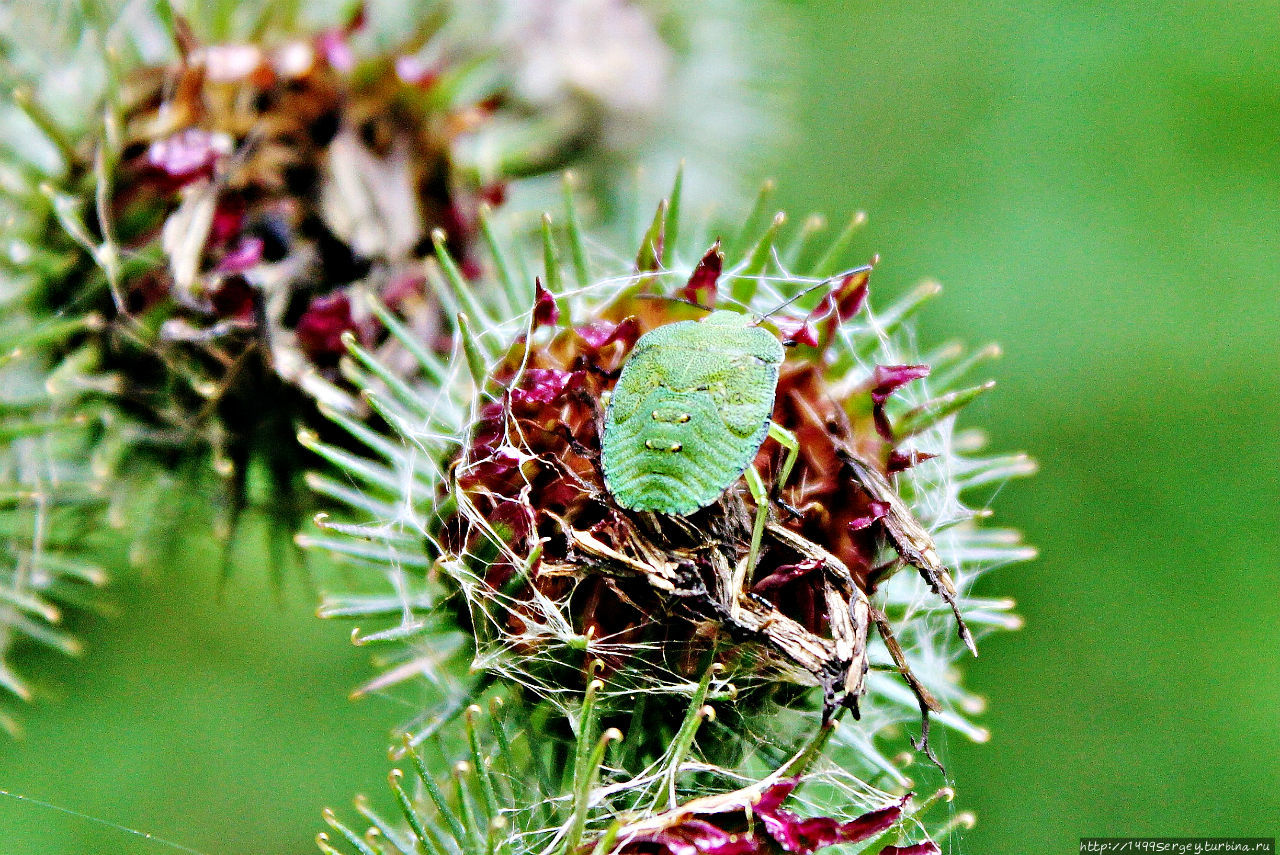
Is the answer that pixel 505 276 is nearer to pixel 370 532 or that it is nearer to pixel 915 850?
pixel 370 532

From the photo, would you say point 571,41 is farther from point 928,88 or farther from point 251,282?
point 928,88

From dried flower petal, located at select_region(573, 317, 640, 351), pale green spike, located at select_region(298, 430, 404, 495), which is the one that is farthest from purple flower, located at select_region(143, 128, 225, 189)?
dried flower petal, located at select_region(573, 317, 640, 351)

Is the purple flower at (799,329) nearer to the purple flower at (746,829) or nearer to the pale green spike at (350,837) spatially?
the purple flower at (746,829)

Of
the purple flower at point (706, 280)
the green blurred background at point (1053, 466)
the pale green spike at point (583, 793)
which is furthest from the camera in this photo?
the green blurred background at point (1053, 466)

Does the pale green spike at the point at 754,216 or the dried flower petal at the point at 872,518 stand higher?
the pale green spike at the point at 754,216

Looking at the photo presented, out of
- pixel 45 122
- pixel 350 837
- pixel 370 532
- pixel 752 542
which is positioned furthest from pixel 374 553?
pixel 45 122

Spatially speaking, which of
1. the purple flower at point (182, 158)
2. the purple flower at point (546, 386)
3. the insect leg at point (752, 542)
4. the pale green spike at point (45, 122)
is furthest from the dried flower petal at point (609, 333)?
the pale green spike at point (45, 122)
